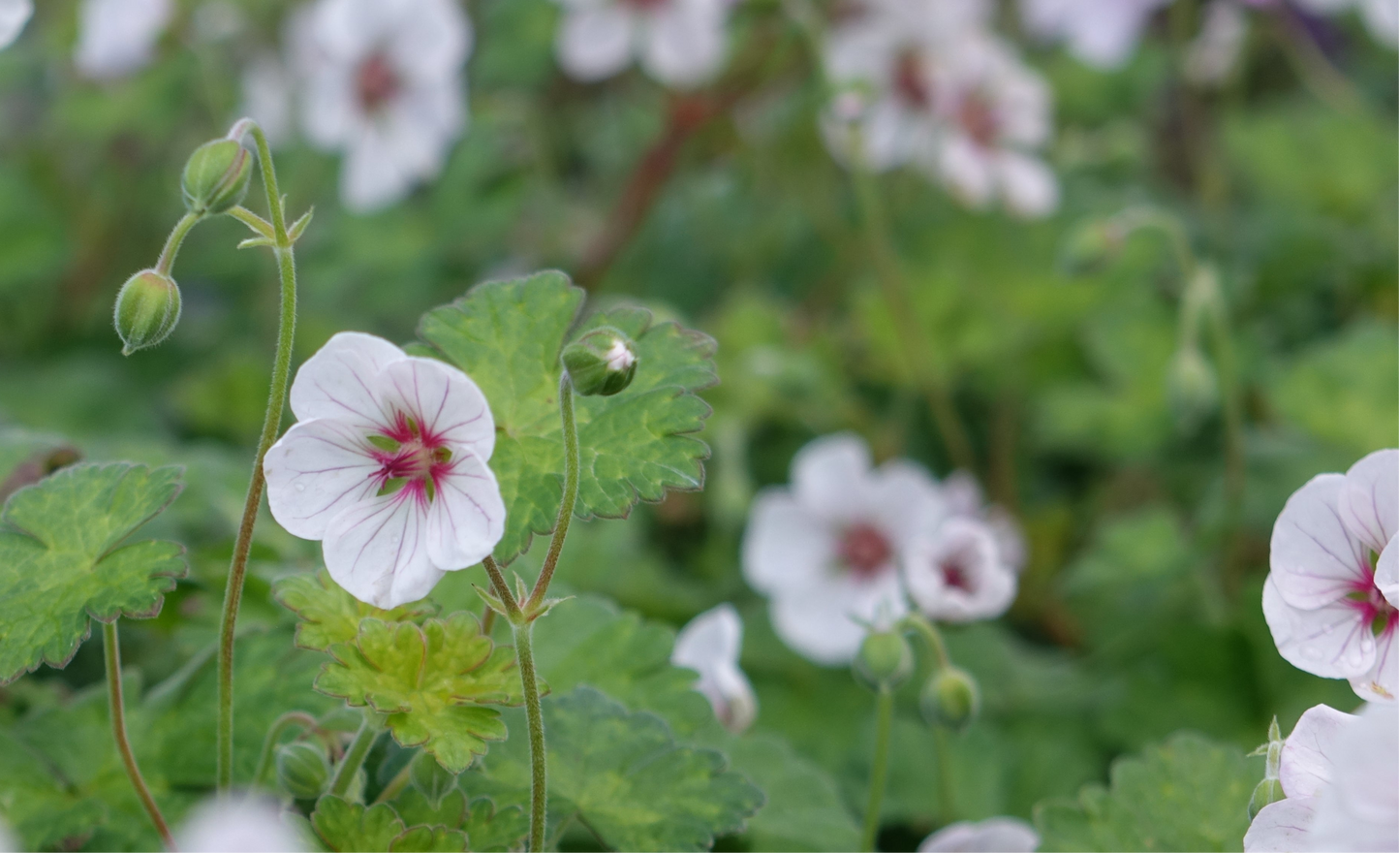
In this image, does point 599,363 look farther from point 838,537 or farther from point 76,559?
point 838,537

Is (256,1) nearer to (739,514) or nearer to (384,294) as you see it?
(384,294)

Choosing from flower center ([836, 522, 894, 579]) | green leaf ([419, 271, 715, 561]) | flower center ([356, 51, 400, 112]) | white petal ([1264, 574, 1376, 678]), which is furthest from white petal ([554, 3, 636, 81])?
white petal ([1264, 574, 1376, 678])

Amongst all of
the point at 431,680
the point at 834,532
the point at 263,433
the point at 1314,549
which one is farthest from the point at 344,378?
the point at 834,532

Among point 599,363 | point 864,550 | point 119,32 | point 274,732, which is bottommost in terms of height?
point 864,550

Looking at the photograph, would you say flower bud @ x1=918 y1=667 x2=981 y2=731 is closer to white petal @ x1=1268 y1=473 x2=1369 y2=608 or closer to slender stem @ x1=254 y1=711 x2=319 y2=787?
white petal @ x1=1268 y1=473 x2=1369 y2=608

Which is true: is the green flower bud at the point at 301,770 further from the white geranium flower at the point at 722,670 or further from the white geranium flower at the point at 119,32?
the white geranium flower at the point at 119,32

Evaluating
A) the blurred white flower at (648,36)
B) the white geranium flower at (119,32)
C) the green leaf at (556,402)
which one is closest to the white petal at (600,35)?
the blurred white flower at (648,36)
